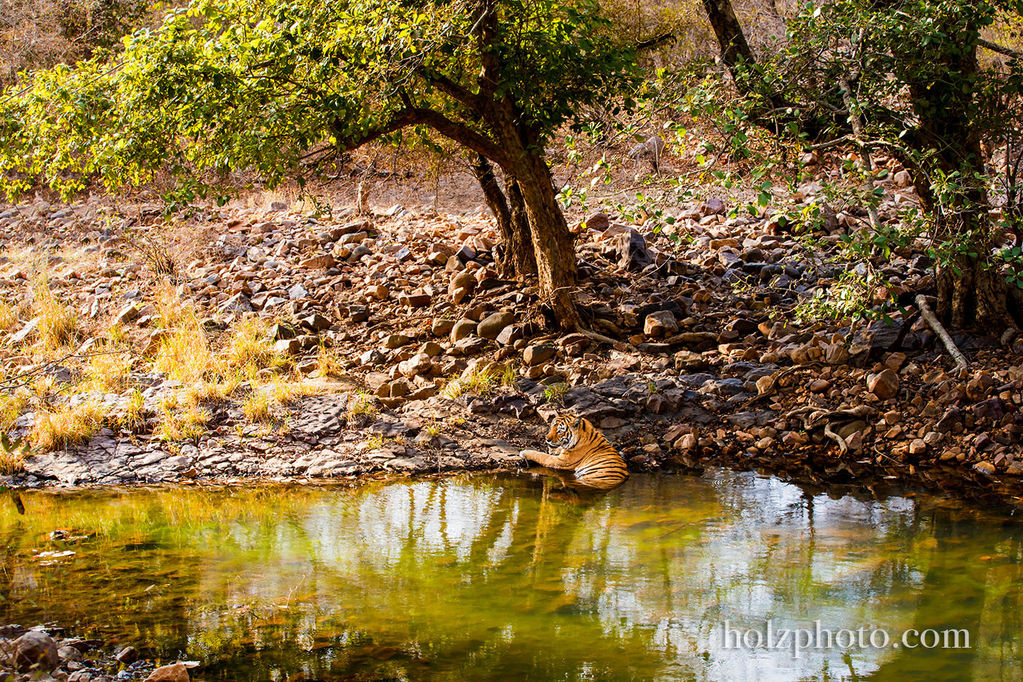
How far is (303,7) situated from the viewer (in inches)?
252

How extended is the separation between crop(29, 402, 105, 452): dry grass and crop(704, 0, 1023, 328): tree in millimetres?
5591

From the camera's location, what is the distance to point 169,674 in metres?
3.62

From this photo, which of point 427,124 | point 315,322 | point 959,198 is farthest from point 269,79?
point 959,198

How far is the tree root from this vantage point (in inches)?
266

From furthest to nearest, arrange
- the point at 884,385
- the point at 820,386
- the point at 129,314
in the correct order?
the point at 129,314, the point at 820,386, the point at 884,385

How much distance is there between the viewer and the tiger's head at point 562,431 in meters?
6.86

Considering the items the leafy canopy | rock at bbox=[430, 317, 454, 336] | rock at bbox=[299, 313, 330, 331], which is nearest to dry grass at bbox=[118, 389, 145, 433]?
the leafy canopy

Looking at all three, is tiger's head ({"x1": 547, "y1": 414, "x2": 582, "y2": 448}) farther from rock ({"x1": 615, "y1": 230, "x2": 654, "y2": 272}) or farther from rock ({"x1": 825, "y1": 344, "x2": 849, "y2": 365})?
rock ({"x1": 615, "y1": 230, "x2": 654, "y2": 272})

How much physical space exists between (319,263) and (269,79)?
13.4 ft

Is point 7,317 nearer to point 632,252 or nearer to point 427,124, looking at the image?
point 427,124

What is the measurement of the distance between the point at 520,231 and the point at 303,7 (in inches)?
132

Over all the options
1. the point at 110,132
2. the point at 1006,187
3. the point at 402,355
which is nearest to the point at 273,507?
the point at 402,355

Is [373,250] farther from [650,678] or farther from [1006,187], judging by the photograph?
[650,678]

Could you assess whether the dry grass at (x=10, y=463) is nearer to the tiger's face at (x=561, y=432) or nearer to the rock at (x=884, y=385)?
the tiger's face at (x=561, y=432)
